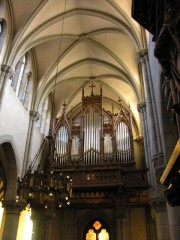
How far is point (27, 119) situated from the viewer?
548 inches

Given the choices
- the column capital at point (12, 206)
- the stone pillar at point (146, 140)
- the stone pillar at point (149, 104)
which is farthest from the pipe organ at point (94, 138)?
the stone pillar at point (149, 104)

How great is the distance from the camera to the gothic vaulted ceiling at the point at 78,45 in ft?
39.8

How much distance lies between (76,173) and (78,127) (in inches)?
158

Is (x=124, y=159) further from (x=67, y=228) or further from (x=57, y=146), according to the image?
(x=67, y=228)

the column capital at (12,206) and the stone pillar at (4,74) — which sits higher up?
the stone pillar at (4,74)

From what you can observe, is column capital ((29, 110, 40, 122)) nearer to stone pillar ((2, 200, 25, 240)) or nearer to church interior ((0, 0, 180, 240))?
church interior ((0, 0, 180, 240))

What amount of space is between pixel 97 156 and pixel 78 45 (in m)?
6.58

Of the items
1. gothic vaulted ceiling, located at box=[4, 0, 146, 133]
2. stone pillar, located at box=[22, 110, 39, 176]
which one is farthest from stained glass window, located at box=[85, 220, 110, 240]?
gothic vaulted ceiling, located at box=[4, 0, 146, 133]

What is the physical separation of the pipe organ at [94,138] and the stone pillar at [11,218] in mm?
3270

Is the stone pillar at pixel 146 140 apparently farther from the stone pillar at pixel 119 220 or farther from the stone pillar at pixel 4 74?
the stone pillar at pixel 4 74

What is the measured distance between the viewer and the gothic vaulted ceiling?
39.8ft

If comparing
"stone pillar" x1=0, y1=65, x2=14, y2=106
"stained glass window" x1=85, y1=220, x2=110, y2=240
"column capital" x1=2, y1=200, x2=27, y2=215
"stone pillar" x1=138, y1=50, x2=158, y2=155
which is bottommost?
"stained glass window" x1=85, y1=220, x2=110, y2=240

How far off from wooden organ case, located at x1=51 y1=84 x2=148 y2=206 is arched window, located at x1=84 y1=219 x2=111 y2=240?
1.23 m

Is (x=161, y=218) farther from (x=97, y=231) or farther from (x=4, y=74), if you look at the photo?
(x=4, y=74)
